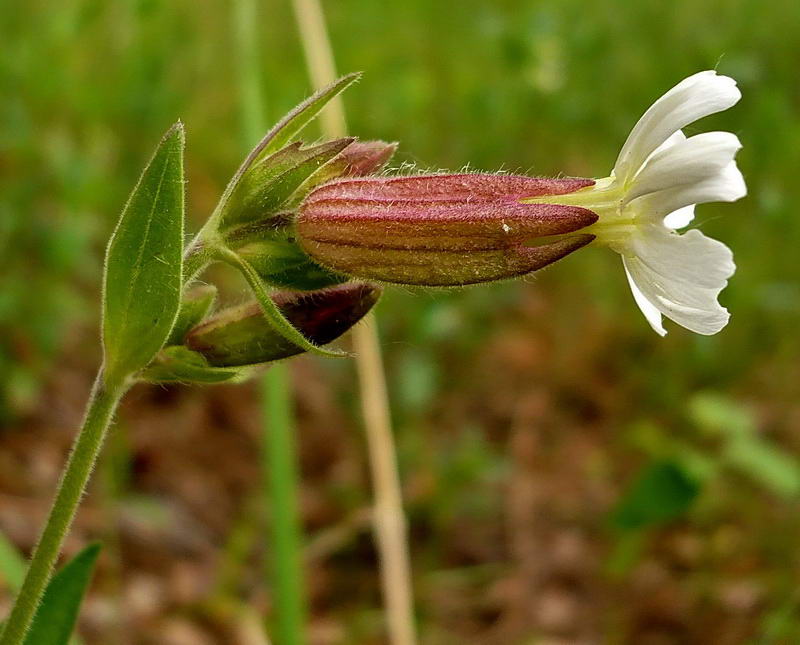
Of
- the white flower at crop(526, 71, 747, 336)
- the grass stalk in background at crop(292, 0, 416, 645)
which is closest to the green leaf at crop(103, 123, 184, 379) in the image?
the white flower at crop(526, 71, 747, 336)

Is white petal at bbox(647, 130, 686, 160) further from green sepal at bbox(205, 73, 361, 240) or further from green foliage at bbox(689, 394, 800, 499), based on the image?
green foliage at bbox(689, 394, 800, 499)

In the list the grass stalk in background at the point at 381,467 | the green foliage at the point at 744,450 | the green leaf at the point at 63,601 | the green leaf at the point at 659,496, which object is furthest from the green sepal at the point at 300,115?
the green foliage at the point at 744,450

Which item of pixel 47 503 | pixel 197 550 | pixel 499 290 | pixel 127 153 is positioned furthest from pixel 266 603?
pixel 127 153

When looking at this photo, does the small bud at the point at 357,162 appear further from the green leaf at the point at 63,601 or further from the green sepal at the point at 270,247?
the green leaf at the point at 63,601

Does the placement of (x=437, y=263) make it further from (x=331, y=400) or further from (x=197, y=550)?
(x=331, y=400)

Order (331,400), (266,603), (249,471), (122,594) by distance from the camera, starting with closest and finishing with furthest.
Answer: (122,594)
(266,603)
(249,471)
(331,400)
